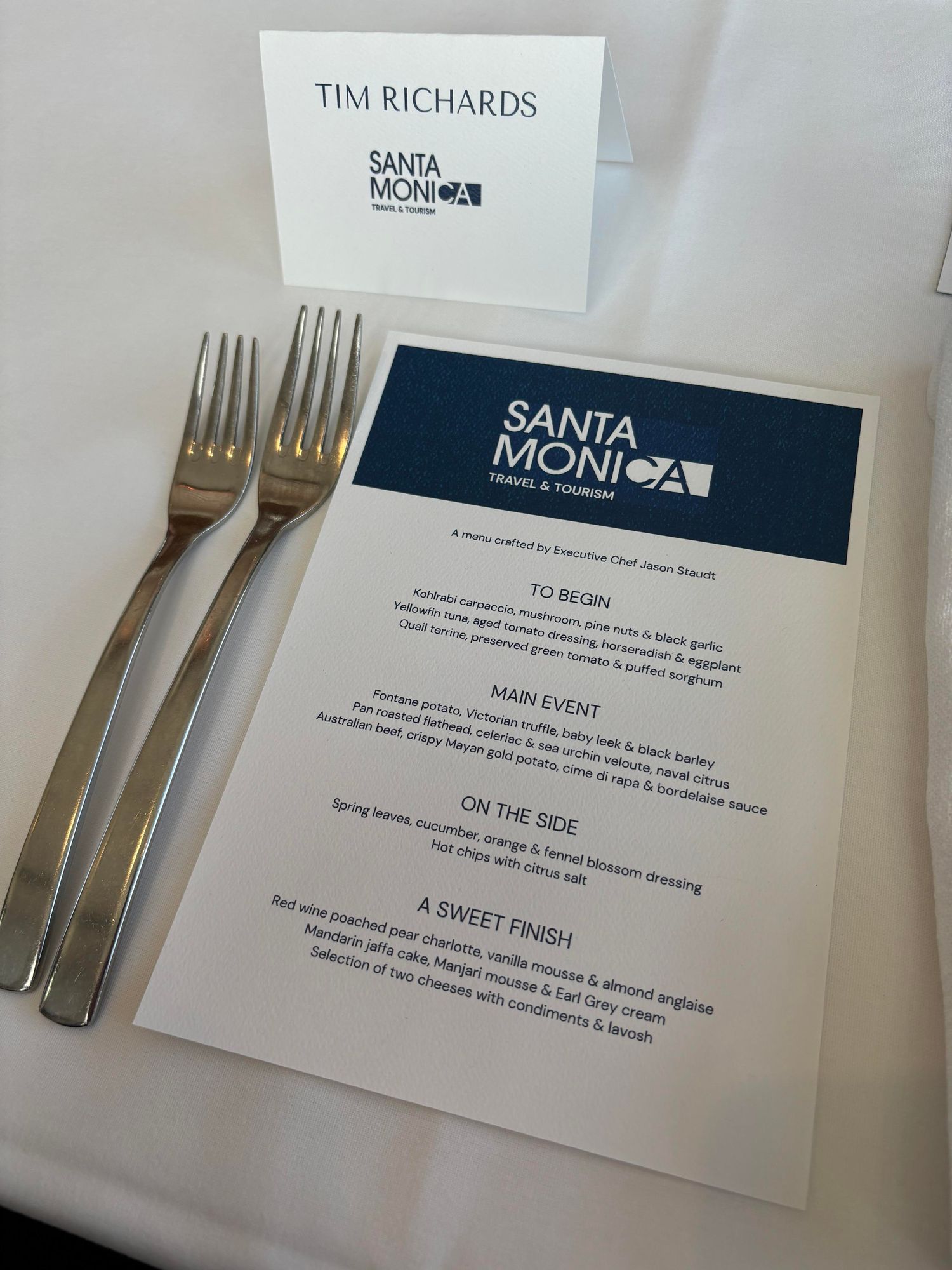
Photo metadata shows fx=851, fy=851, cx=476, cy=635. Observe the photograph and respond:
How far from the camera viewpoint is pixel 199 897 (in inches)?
18.3

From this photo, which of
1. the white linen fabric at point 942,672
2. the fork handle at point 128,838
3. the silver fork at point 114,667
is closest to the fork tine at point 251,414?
the silver fork at point 114,667

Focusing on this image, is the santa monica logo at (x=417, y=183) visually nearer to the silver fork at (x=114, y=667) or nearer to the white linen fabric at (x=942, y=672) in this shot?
the silver fork at (x=114, y=667)

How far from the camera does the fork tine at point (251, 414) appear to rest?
0.62 metres

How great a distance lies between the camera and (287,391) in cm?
64

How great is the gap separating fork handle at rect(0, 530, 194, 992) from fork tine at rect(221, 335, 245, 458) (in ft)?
0.34

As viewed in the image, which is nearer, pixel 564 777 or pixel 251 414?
pixel 564 777

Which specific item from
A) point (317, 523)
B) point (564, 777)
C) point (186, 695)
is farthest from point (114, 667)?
point (564, 777)

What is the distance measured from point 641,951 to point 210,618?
33cm

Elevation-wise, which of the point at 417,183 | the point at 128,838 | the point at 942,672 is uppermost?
the point at 417,183

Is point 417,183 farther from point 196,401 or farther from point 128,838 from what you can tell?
point 128,838

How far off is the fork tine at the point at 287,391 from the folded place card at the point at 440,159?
8 cm

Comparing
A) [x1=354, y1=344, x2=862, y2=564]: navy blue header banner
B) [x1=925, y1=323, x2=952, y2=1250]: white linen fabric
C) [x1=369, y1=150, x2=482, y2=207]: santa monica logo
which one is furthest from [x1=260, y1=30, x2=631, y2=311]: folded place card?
[x1=925, y1=323, x2=952, y2=1250]: white linen fabric

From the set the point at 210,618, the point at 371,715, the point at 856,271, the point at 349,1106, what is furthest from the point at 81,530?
the point at 856,271

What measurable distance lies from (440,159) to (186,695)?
17.4 inches
